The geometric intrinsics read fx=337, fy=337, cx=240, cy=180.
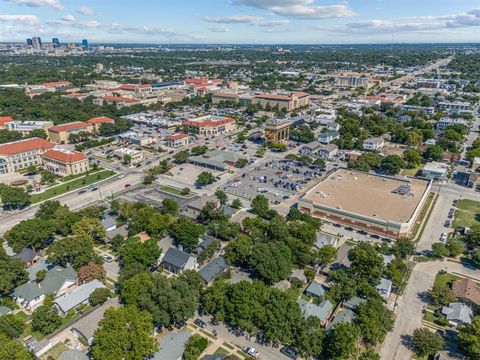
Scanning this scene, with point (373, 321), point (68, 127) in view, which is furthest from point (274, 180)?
point (68, 127)

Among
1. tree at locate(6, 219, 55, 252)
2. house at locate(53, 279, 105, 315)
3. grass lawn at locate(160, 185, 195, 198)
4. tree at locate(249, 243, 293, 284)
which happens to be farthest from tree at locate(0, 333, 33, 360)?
grass lawn at locate(160, 185, 195, 198)

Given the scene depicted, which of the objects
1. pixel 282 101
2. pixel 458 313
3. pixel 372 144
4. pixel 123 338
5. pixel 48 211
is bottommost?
pixel 458 313

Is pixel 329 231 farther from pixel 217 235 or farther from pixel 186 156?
pixel 186 156

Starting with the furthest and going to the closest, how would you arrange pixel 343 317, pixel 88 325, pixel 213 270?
pixel 213 270
pixel 343 317
pixel 88 325

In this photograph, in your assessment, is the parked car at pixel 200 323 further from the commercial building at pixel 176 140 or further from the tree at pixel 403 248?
the commercial building at pixel 176 140

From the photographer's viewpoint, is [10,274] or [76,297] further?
[10,274]

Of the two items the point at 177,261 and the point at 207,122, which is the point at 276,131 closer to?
the point at 207,122

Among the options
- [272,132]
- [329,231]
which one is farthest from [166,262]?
[272,132]
